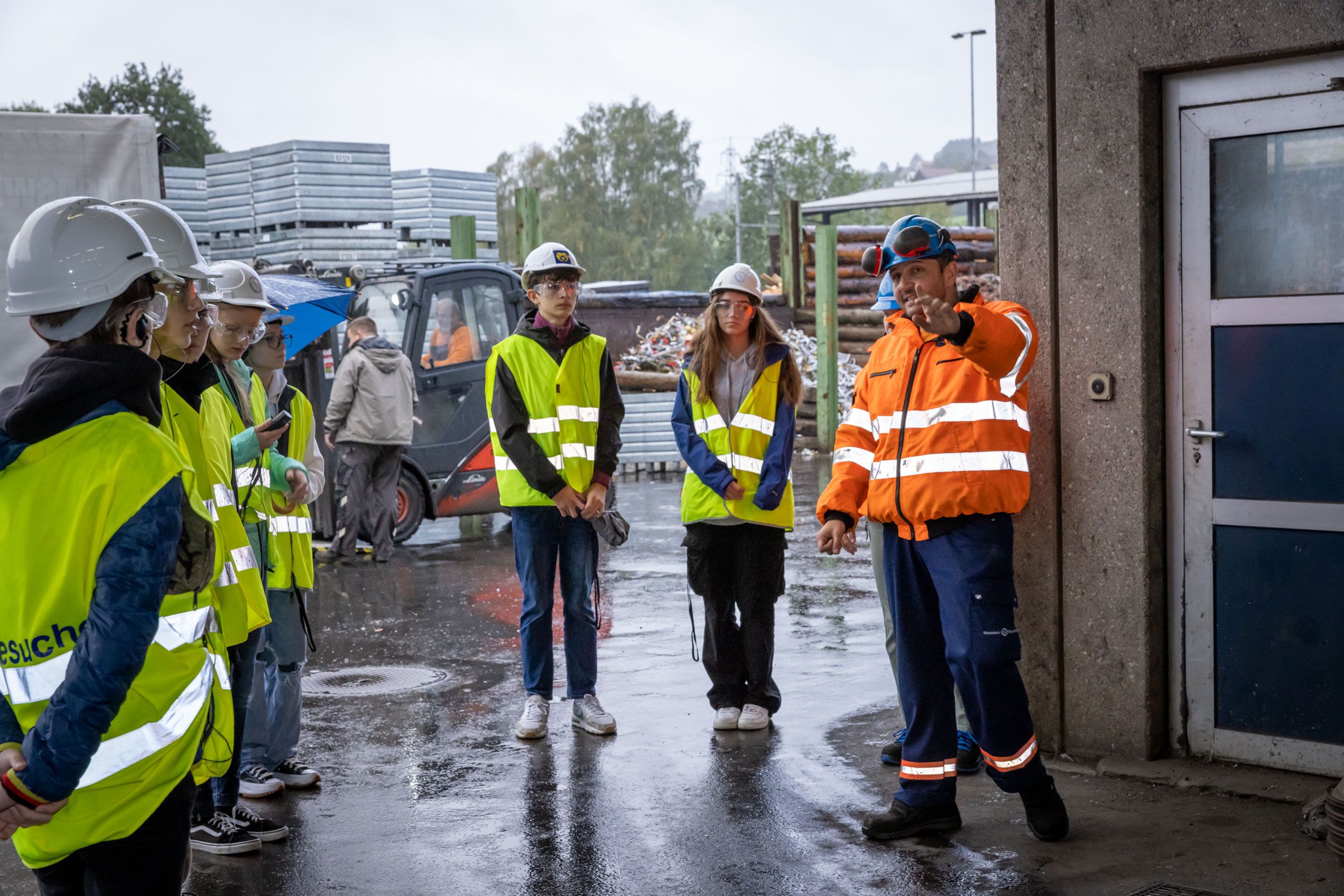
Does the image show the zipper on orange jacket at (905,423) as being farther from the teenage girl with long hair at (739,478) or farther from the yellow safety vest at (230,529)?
the yellow safety vest at (230,529)

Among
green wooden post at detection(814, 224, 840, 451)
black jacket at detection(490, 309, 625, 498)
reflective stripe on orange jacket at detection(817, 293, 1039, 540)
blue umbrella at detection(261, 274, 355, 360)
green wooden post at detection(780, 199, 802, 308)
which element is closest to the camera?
reflective stripe on orange jacket at detection(817, 293, 1039, 540)

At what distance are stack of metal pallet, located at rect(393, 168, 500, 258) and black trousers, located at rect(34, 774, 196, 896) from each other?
578 inches

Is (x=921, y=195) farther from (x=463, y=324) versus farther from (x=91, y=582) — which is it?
(x=91, y=582)

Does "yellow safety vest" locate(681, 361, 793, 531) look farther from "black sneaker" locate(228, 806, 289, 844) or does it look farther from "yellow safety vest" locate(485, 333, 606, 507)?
"black sneaker" locate(228, 806, 289, 844)

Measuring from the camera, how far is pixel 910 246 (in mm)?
4617

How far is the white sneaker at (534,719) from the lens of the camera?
20.4ft

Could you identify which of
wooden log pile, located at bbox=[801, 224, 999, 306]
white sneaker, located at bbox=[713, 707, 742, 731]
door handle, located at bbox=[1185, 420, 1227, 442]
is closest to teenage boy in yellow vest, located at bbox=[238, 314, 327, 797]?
white sneaker, located at bbox=[713, 707, 742, 731]

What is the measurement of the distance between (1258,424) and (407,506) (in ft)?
30.0

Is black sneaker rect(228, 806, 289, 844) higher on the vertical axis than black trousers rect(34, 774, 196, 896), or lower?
lower

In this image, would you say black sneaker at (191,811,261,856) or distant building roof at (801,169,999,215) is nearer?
black sneaker at (191,811,261,856)

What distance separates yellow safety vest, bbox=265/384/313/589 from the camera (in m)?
5.25

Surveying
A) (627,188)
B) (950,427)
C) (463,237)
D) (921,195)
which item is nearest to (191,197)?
(463,237)

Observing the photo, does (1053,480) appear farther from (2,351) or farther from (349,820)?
(2,351)

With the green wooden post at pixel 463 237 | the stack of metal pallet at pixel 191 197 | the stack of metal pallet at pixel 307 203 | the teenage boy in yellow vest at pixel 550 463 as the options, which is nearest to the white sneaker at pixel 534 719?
the teenage boy in yellow vest at pixel 550 463
